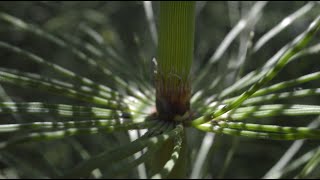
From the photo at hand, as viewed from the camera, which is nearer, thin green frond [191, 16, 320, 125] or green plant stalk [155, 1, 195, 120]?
thin green frond [191, 16, 320, 125]

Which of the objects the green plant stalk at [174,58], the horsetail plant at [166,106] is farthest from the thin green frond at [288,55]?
the green plant stalk at [174,58]

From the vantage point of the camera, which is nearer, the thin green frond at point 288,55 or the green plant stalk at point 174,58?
the thin green frond at point 288,55

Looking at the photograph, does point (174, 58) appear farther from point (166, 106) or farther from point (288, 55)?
point (288, 55)

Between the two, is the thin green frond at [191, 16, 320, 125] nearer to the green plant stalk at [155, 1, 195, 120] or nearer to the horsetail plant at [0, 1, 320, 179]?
the horsetail plant at [0, 1, 320, 179]

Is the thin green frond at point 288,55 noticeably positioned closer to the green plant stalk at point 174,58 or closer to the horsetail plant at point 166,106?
the horsetail plant at point 166,106

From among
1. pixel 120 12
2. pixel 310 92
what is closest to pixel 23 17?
pixel 120 12

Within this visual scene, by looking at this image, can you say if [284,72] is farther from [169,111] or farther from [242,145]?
[169,111]

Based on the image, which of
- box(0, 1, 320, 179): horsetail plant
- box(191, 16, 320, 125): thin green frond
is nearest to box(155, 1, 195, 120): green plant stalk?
box(0, 1, 320, 179): horsetail plant

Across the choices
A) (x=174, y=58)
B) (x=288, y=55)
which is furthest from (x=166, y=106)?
(x=288, y=55)
